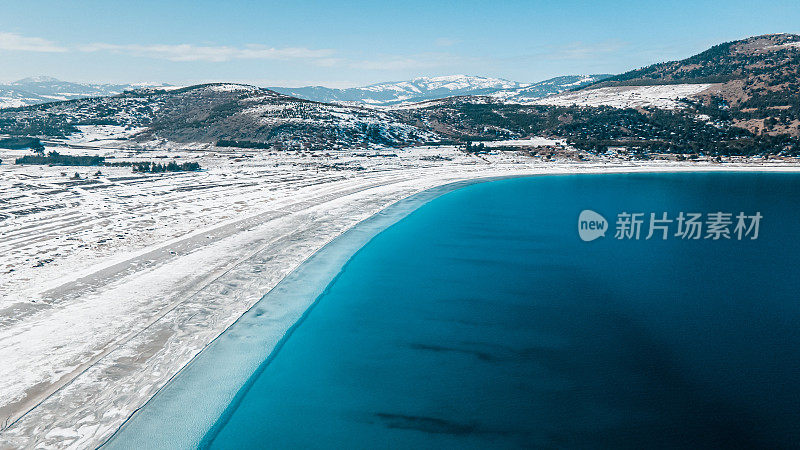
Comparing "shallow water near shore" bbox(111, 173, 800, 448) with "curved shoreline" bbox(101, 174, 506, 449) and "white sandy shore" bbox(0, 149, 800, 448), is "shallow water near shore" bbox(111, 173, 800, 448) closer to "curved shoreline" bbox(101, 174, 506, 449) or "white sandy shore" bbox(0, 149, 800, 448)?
"curved shoreline" bbox(101, 174, 506, 449)

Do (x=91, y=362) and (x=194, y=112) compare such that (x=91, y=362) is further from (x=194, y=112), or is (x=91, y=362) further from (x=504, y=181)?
(x=194, y=112)

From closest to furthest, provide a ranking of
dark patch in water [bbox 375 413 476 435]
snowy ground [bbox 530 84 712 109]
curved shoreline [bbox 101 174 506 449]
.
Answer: curved shoreline [bbox 101 174 506 449] < dark patch in water [bbox 375 413 476 435] < snowy ground [bbox 530 84 712 109]

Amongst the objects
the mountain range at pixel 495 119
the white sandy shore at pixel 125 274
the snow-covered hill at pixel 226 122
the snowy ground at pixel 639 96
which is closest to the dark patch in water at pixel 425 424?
the white sandy shore at pixel 125 274

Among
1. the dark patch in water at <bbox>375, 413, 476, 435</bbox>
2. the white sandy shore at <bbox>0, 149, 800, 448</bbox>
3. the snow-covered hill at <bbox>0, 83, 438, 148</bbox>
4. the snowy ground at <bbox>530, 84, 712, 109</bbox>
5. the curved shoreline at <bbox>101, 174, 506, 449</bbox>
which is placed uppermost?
the snowy ground at <bbox>530, 84, 712, 109</bbox>

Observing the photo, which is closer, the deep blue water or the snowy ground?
the deep blue water

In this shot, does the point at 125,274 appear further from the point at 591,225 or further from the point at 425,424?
the point at 591,225

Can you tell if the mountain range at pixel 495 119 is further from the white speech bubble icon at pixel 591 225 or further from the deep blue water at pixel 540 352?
the deep blue water at pixel 540 352

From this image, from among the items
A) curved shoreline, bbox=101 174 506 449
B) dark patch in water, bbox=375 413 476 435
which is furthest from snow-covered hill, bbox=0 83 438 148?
dark patch in water, bbox=375 413 476 435

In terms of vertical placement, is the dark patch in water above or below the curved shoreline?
below
